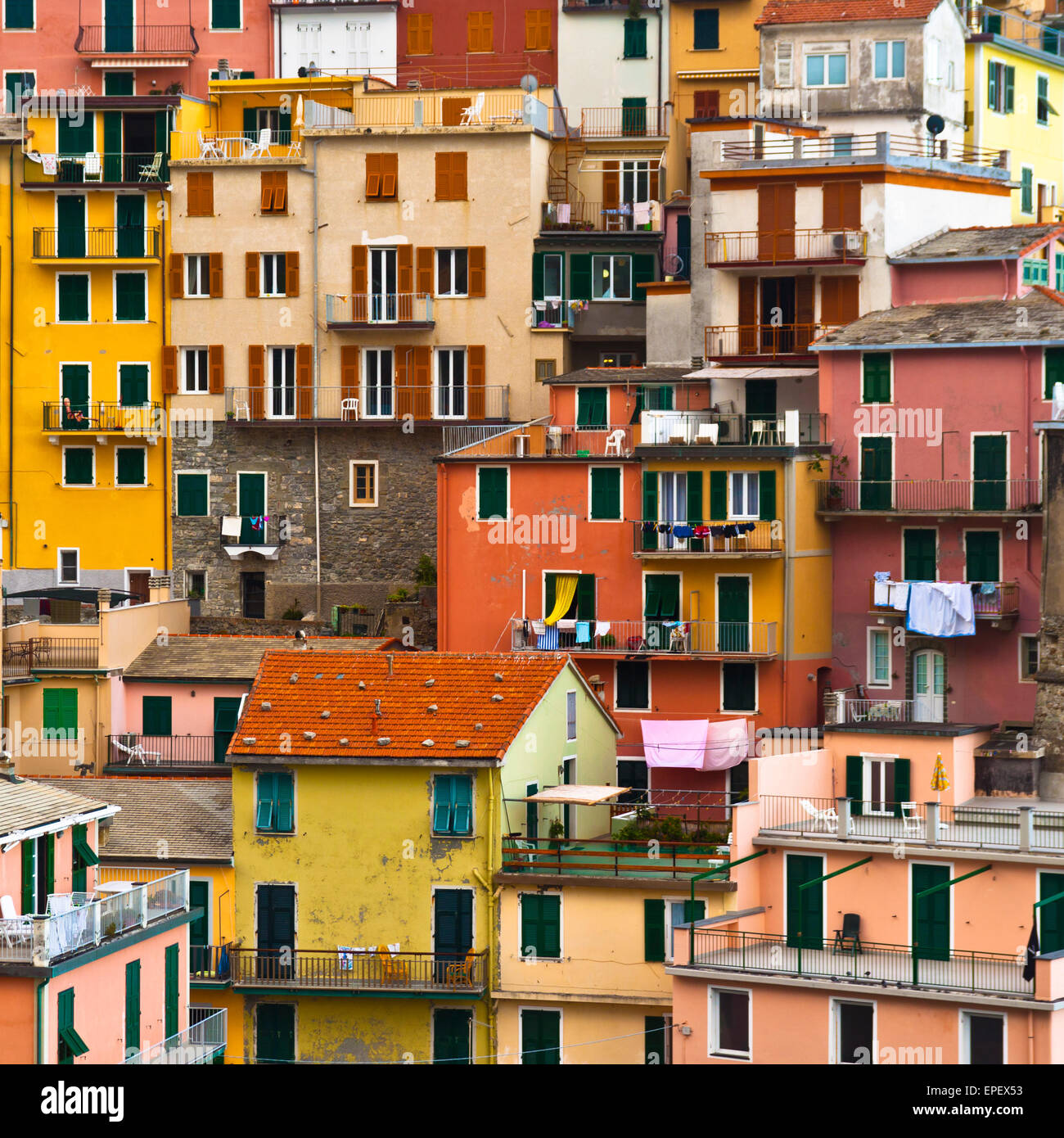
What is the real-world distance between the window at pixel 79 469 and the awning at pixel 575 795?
25.8 metres

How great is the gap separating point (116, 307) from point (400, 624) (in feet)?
45.8

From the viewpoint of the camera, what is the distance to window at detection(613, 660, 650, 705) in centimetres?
6688

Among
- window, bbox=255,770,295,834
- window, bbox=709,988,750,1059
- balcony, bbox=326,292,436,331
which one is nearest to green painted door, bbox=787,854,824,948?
window, bbox=709,988,750,1059

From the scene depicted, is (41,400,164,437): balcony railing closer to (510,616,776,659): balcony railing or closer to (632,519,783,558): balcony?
(510,616,776,659): balcony railing

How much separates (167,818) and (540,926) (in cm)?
932

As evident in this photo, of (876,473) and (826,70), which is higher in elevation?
(826,70)

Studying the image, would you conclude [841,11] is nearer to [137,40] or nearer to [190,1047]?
[137,40]

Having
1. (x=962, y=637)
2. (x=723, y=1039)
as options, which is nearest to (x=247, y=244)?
(x=962, y=637)

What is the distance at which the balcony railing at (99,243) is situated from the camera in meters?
78.0

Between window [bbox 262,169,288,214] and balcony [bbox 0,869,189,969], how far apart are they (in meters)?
32.8

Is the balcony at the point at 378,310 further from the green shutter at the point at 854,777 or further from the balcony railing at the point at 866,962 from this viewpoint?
the balcony railing at the point at 866,962

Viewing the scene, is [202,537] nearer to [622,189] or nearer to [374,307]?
[374,307]

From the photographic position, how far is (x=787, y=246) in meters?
71.0

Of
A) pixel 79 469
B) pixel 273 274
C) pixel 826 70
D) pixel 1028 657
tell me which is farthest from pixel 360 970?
pixel 826 70
